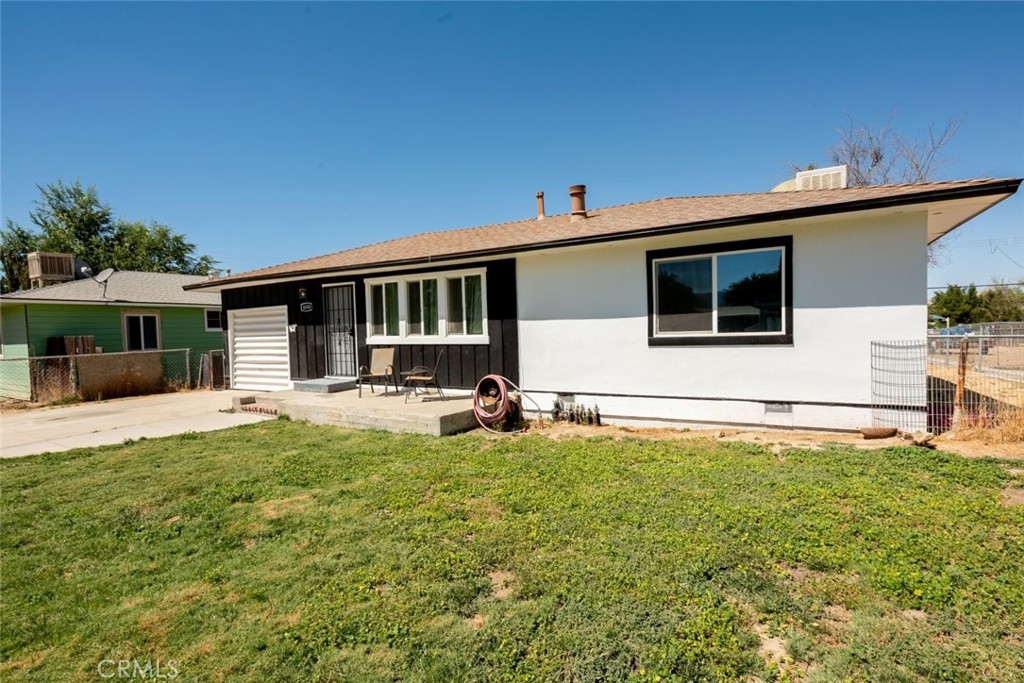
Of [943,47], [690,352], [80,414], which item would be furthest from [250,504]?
[943,47]

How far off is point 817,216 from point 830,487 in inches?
144

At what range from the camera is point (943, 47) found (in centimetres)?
1080

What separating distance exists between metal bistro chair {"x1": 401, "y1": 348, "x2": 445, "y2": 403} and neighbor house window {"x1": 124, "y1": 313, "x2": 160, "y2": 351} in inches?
504

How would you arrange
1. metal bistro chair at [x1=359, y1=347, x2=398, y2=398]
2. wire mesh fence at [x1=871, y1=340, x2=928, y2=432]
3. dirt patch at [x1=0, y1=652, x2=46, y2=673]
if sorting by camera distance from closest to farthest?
dirt patch at [x1=0, y1=652, x2=46, y2=673], wire mesh fence at [x1=871, y1=340, x2=928, y2=432], metal bistro chair at [x1=359, y1=347, x2=398, y2=398]

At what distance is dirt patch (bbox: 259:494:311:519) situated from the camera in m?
4.36

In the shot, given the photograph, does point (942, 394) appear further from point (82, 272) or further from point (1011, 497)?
point (82, 272)

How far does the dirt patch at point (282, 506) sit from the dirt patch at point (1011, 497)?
6.01 metres

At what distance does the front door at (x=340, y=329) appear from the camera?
10.9 meters

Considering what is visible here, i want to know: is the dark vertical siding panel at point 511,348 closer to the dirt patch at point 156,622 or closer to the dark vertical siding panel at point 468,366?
the dark vertical siding panel at point 468,366

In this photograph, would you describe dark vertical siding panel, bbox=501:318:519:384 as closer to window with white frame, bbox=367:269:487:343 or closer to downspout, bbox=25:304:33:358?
window with white frame, bbox=367:269:487:343

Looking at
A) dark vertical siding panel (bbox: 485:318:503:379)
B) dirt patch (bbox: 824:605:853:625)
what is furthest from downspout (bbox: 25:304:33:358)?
dirt patch (bbox: 824:605:853:625)

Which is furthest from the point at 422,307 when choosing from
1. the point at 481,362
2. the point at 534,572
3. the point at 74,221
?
the point at 74,221

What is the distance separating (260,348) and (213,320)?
8.21 metres

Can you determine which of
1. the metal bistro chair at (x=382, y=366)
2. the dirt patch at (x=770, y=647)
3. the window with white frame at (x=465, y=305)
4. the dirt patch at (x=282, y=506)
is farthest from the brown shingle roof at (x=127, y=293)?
the dirt patch at (x=770, y=647)
